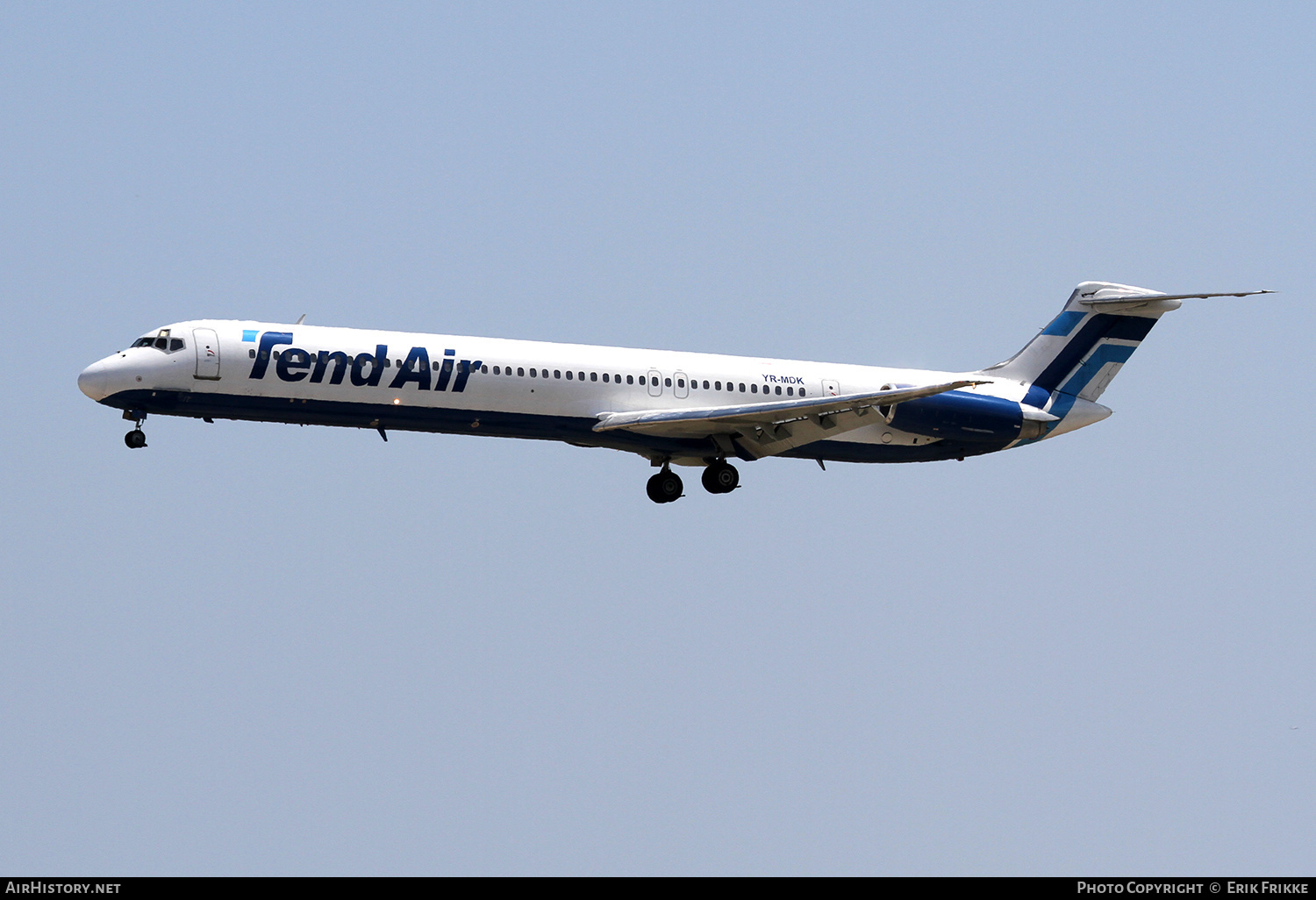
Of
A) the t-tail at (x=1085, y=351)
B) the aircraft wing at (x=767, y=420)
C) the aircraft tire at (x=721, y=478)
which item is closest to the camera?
the aircraft wing at (x=767, y=420)

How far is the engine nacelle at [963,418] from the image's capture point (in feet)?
143

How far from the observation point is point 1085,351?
4653cm

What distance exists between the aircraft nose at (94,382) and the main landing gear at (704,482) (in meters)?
12.4

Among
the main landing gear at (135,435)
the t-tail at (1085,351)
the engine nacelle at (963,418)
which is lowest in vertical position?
the main landing gear at (135,435)

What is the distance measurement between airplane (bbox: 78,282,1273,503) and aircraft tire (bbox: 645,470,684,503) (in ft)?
0.09

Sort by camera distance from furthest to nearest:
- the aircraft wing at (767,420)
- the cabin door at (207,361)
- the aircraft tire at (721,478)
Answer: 1. the aircraft tire at (721,478)
2. the aircraft wing at (767,420)
3. the cabin door at (207,361)

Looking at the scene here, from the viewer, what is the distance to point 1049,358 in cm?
4650

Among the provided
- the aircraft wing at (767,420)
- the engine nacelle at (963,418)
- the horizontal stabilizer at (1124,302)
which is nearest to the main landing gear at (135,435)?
the aircraft wing at (767,420)

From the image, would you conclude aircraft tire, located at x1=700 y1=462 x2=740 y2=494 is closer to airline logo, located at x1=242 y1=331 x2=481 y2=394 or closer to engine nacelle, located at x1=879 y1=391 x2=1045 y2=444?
engine nacelle, located at x1=879 y1=391 x2=1045 y2=444

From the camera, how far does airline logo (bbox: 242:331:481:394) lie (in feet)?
128

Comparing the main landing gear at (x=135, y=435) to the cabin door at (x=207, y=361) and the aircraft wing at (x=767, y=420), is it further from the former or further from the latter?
the aircraft wing at (x=767, y=420)

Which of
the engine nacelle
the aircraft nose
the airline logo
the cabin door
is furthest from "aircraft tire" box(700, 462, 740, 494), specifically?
the aircraft nose

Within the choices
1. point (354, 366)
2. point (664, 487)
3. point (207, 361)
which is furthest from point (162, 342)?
point (664, 487)
